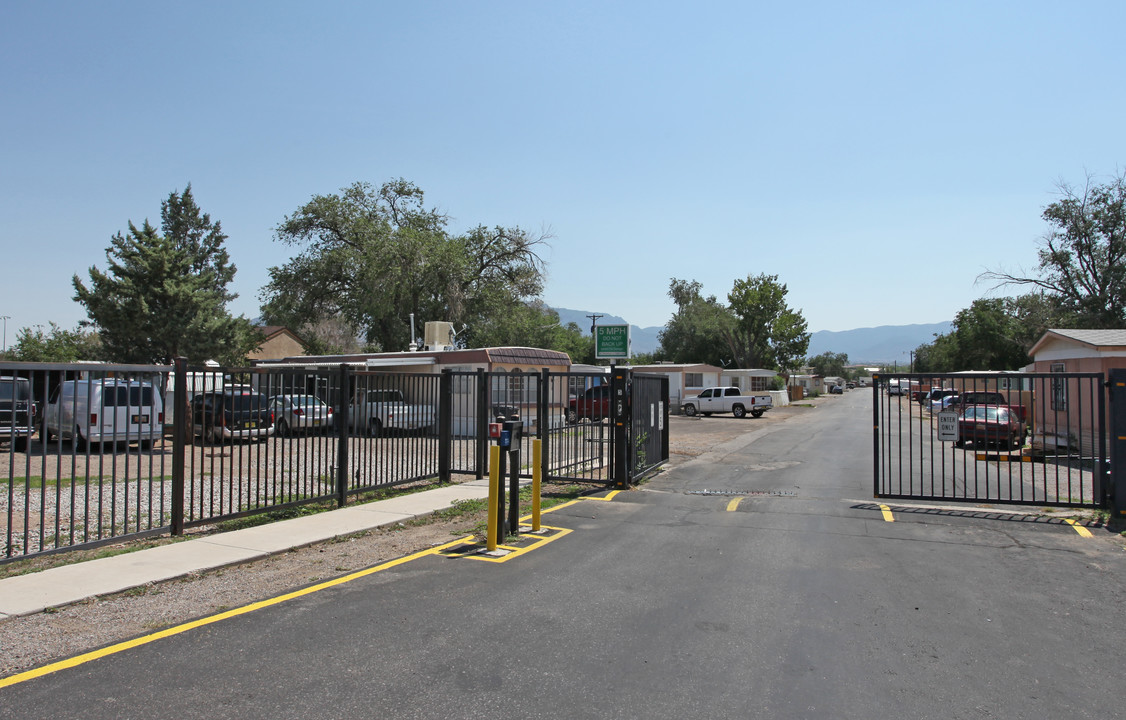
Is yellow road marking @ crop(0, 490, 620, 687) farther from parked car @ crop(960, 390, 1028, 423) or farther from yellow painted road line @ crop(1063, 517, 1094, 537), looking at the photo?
parked car @ crop(960, 390, 1028, 423)

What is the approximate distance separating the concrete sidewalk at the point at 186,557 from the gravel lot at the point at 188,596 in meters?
0.16

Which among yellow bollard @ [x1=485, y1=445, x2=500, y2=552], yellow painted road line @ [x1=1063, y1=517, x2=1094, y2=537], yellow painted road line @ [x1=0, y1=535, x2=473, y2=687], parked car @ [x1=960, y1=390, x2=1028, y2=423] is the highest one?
parked car @ [x1=960, y1=390, x2=1028, y2=423]

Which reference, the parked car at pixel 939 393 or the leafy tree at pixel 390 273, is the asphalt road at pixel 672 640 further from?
the leafy tree at pixel 390 273

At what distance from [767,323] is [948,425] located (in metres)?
58.4

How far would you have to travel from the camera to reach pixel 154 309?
3356 cm

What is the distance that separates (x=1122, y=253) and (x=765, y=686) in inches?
1987

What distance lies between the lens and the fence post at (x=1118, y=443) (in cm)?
910

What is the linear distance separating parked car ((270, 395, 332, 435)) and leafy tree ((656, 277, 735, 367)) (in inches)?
2498

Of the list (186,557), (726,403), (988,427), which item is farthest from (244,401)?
(726,403)

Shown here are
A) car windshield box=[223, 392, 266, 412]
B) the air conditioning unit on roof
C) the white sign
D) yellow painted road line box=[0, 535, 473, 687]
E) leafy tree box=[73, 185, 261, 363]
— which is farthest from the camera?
leafy tree box=[73, 185, 261, 363]

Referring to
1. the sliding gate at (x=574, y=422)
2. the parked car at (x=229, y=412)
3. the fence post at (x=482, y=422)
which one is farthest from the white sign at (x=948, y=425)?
the parked car at (x=229, y=412)

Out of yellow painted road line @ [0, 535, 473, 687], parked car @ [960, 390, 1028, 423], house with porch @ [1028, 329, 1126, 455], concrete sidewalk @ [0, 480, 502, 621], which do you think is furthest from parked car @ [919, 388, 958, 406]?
concrete sidewalk @ [0, 480, 502, 621]

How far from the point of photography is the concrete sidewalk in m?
5.87

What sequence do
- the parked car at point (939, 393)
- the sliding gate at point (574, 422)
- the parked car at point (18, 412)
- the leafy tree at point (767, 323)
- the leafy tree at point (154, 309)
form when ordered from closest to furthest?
the parked car at point (939, 393) < the sliding gate at point (574, 422) < the parked car at point (18, 412) < the leafy tree at point (154, 309) < the leafy tree at point (767, 323)
